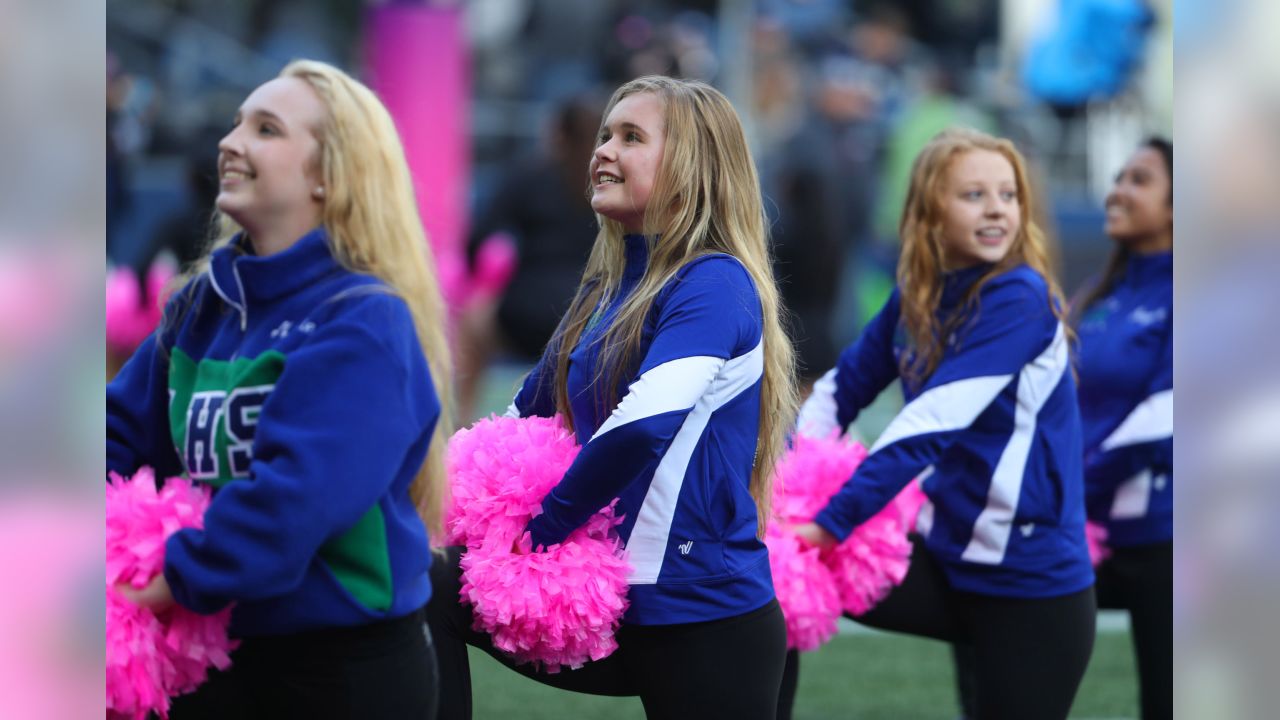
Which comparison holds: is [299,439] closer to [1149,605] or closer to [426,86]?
[1149,605]

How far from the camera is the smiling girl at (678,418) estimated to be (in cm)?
257

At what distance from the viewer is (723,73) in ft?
51.1

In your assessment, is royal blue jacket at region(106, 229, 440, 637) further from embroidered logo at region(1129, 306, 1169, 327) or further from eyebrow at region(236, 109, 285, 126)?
embroidered logo at region(1129, 306, 1169, 327)

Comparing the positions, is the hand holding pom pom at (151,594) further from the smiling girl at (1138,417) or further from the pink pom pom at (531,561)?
the smiling girl at (1138,417)

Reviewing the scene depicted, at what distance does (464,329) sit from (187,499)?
750cm

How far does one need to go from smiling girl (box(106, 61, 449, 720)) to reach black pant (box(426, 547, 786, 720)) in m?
0.37

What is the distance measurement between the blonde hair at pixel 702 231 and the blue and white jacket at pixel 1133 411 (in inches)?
59.6

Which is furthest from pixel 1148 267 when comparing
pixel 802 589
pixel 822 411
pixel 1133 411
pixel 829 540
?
pixel 802 589

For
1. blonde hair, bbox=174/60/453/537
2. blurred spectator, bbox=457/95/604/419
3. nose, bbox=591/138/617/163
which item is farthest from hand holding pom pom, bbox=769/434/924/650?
blurred spectator, bbox=457/95/604/419

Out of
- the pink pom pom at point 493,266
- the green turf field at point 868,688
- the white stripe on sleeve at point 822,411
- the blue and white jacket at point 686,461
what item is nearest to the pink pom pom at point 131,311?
the pink pom pom at point 493,266

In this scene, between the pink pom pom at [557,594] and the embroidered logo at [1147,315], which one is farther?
the embroidered logo at [1147,315]

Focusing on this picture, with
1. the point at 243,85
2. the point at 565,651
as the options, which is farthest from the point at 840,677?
the point at 243,85

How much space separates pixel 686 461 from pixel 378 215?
25.1 inches

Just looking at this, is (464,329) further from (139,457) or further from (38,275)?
(38,275)
